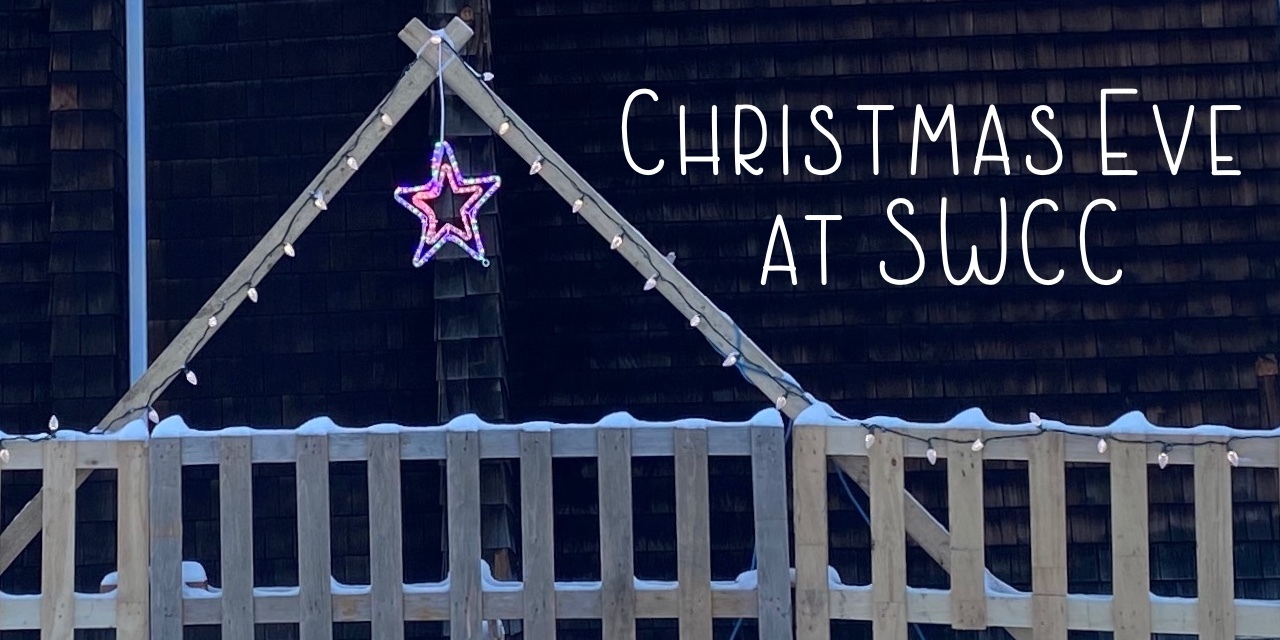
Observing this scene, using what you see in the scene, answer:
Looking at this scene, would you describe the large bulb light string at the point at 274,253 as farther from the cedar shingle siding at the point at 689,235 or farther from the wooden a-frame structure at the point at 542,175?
the cedar shingle siding at the point at 689,235

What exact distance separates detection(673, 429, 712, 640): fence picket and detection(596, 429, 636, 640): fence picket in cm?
18

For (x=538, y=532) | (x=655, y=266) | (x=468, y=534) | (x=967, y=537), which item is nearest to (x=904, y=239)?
(x=655, y=266)

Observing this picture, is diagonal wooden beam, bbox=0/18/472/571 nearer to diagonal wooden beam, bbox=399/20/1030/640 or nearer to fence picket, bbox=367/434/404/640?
diagonal wooden beam, bbox=399/20/1030/640

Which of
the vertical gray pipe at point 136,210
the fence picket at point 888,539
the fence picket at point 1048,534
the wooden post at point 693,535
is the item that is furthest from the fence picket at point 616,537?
the vertical gray pipe at point 136,210

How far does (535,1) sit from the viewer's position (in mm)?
6918

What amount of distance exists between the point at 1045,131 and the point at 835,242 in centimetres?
115

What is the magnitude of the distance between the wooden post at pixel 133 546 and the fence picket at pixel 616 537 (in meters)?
1.63

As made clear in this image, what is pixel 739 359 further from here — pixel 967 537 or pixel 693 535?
pixel 967 537

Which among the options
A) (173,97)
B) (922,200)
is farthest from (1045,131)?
(173,97)

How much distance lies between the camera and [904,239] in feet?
22.1

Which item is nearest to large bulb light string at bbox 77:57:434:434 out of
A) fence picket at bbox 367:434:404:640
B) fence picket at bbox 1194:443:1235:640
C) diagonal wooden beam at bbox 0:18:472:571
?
diagonal wooden beam at bbox 0:18:472:571

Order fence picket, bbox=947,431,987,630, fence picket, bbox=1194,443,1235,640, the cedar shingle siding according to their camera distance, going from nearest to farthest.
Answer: fence picket, bbox=1194,443,1235,640 → fence picket, bbox=947,431,987,630 → the cedar shingle siding

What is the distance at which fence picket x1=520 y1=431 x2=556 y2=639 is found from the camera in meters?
4.99

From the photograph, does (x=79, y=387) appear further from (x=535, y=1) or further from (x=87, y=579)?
(x=535, y=1)
